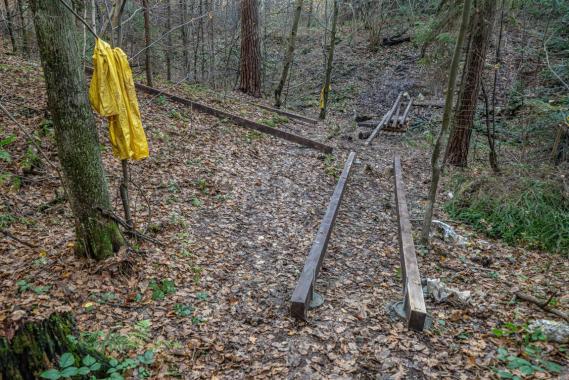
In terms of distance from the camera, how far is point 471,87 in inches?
348

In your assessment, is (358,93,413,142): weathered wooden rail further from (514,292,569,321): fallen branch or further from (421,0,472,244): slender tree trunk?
(514,292,569,321): fallen branch

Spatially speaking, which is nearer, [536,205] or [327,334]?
[327,334]

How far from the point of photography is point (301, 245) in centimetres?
563

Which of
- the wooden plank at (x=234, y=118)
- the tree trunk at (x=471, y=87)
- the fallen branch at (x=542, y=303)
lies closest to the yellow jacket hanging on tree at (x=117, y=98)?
the fallen branch at (x=542, y=303)

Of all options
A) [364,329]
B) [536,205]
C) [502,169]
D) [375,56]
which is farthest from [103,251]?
[375,56]

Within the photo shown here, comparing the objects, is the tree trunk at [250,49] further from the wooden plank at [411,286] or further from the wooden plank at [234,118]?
the wooden plank at [411,286]

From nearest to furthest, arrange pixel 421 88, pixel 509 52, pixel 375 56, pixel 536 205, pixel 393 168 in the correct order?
pixel 536 205 → pixel 393 168 → pixel 509 52 → pixel 421 88 → pixel 375 56

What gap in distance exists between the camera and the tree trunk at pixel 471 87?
8.24 metres

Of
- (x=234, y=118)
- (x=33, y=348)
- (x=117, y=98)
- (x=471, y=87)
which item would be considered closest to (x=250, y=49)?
(x=234, y=118)

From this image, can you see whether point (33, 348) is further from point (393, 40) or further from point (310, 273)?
point (393, 40)

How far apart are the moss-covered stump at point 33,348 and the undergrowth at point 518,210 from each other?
248 inches

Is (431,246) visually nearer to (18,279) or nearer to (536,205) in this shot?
(536,205)

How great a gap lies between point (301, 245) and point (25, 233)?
146 inches

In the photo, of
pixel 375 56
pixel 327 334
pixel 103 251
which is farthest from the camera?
pixel 375 56
